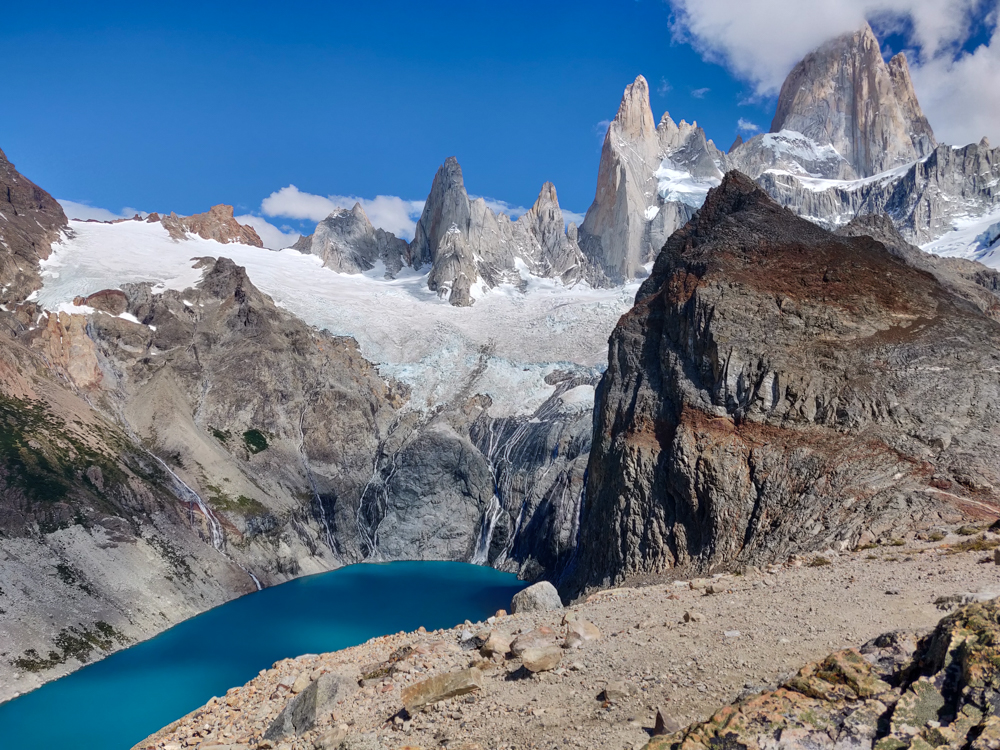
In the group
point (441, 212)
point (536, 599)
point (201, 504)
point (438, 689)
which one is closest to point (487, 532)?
point (201, 504)

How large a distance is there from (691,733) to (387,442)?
8121cm

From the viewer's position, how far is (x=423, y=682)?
11312 mm

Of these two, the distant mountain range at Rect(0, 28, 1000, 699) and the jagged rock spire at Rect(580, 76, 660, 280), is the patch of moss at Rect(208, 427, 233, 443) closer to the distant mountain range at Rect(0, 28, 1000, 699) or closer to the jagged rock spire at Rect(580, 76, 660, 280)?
the distant mountain range at Rect(0, 28, 1000, 699)

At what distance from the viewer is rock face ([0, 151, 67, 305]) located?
90.8 m

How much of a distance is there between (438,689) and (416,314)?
350 ft

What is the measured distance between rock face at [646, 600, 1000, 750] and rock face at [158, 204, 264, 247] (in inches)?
5678

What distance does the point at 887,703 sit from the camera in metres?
6.71

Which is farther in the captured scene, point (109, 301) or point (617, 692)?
point (109, 301)

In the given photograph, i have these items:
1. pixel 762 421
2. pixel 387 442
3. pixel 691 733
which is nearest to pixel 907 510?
pixel 762 421

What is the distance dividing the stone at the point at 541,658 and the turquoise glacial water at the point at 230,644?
2531cm

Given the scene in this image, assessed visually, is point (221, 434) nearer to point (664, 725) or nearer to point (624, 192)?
point (664, 725)

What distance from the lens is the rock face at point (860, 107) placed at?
168750 millimetres

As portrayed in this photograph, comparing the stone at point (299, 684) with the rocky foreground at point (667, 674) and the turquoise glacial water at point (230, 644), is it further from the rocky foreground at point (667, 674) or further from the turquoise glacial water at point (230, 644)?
the turquoise glacial water at point (230, 644)

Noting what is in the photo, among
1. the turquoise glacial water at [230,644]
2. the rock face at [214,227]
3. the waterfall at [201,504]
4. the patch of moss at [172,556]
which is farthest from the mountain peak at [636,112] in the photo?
the patch of moss at [172,556]
